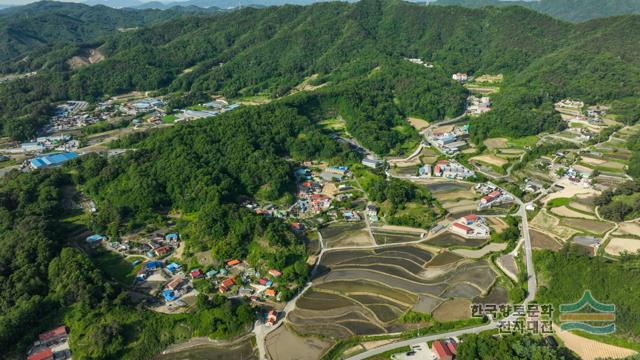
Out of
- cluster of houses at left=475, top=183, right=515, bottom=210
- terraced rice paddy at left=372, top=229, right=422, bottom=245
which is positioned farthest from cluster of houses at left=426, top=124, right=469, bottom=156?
terraced rice paddy at left=372, top=229, right=422, bottom=245

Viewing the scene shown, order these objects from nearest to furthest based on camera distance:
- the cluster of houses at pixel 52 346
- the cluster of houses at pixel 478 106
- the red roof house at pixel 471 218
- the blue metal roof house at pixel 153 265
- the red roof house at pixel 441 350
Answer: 1. the red roof house at pixel 441 350
2. the cluster of houses at pixel 52 346
3. the blue metal roof house at pixel 153 265
4. the red roof house at pixel 471 218
5. the cluster of houses at pixel 478 106

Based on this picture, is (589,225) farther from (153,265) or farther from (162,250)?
(153,265)

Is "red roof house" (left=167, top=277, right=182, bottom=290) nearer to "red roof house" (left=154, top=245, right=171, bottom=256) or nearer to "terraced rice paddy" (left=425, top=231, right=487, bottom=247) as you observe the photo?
"red roof house" (left=154, top=245, right=171, bottom=256)

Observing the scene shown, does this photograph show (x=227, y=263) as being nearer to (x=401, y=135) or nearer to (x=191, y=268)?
(x=191, y=268)

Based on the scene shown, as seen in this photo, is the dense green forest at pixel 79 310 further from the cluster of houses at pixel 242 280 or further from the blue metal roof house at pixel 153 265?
the blue metal roof house at pixel 153 265

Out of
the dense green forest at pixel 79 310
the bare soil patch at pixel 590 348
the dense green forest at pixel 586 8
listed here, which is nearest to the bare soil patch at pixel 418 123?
the bare soil patch at pixel 590 348
